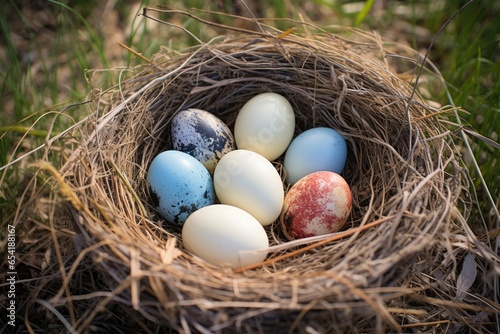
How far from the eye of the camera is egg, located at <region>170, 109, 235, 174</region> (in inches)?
79.6

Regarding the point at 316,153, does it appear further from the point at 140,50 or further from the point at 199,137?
the point at 140,50

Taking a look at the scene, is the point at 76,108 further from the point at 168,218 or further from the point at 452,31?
the point at 452,31

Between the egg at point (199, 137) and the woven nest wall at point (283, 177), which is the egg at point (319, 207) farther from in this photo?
the egg at point (199, 137)

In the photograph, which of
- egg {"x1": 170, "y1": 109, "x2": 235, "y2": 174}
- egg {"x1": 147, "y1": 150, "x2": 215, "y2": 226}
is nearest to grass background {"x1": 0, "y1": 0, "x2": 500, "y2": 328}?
egg {"x1": 170, "y1": 109, "x2": 235, "y2": 174}

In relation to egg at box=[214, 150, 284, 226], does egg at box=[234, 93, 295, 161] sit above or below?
above

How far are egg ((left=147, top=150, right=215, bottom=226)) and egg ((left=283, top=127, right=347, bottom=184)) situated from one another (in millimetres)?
400

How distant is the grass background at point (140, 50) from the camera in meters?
2.22

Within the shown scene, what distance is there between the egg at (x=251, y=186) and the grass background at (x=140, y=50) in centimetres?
76

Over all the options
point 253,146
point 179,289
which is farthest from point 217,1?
point 179,289

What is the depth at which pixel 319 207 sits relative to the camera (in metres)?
1.81

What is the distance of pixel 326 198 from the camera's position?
180 centimetres

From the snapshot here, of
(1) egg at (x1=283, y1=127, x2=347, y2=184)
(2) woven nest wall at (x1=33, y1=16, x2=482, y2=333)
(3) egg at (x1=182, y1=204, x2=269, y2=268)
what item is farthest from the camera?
(1) egg at (x1=283, y1=127, x2=347, y2=184)

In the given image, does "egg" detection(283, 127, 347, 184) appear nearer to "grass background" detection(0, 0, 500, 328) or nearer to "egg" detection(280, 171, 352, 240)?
"egg" detection(280, 171, 352, 240)

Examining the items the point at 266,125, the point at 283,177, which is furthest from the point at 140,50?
the point at 283,177
